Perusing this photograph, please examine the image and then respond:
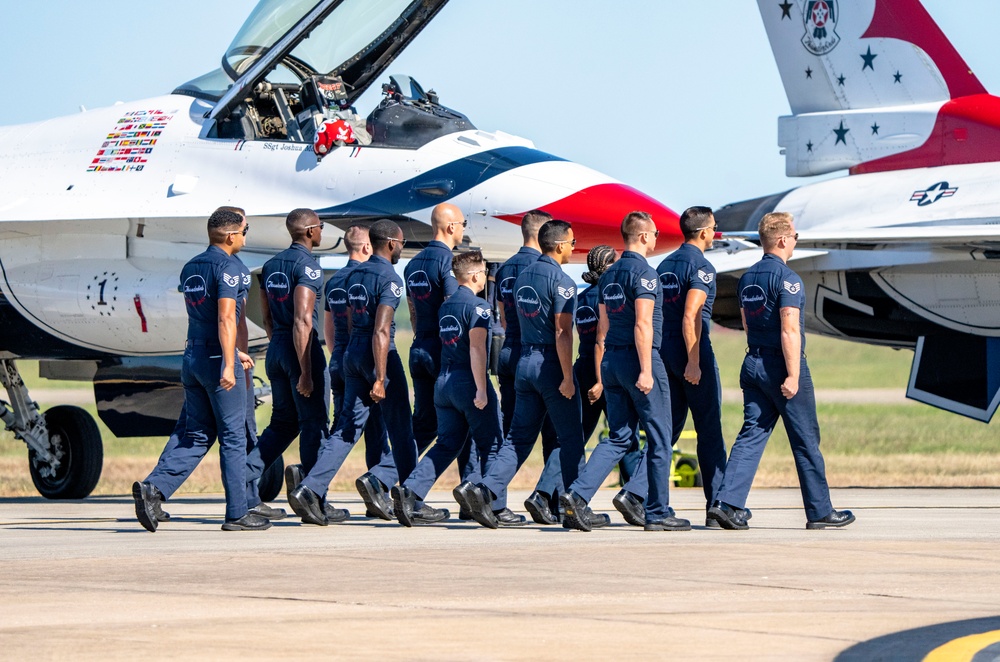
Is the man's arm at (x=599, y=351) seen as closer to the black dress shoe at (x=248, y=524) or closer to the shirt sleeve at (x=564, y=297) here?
the shirt sleeve at (x=564, y=297)

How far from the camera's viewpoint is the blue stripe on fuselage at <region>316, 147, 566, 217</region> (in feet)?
37.6

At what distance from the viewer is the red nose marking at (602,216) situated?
11.1 m

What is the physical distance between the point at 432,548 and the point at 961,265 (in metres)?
8.96

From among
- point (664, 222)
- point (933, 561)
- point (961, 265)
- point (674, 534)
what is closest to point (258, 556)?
point (674, 534)

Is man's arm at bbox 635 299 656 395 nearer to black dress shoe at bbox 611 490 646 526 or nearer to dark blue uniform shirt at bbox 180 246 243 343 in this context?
black dress shoe at bbox 611 490 646 526

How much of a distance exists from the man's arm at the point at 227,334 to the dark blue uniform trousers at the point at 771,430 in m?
3.09

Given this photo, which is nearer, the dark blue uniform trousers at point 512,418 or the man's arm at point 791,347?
the man's arm at point 791,347

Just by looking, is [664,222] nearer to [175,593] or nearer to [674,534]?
[674,534]

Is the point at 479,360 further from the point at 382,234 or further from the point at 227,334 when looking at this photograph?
the point at 227,334

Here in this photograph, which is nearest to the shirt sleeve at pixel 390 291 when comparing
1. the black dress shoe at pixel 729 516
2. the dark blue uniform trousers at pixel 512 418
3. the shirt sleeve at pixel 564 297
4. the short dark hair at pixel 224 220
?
the dark blue uniform trousers at pixel 512 418

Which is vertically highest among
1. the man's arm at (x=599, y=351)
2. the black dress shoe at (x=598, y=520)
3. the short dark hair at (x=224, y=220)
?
the short dark hair at (x=224, y=220)

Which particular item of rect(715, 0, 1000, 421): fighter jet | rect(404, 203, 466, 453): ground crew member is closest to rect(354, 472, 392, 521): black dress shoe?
rect(404, 203, 466, 453): ground crew member

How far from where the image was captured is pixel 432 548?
27.3 feet

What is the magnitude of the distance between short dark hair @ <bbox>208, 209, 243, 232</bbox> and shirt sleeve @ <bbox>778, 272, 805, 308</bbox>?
337cm
